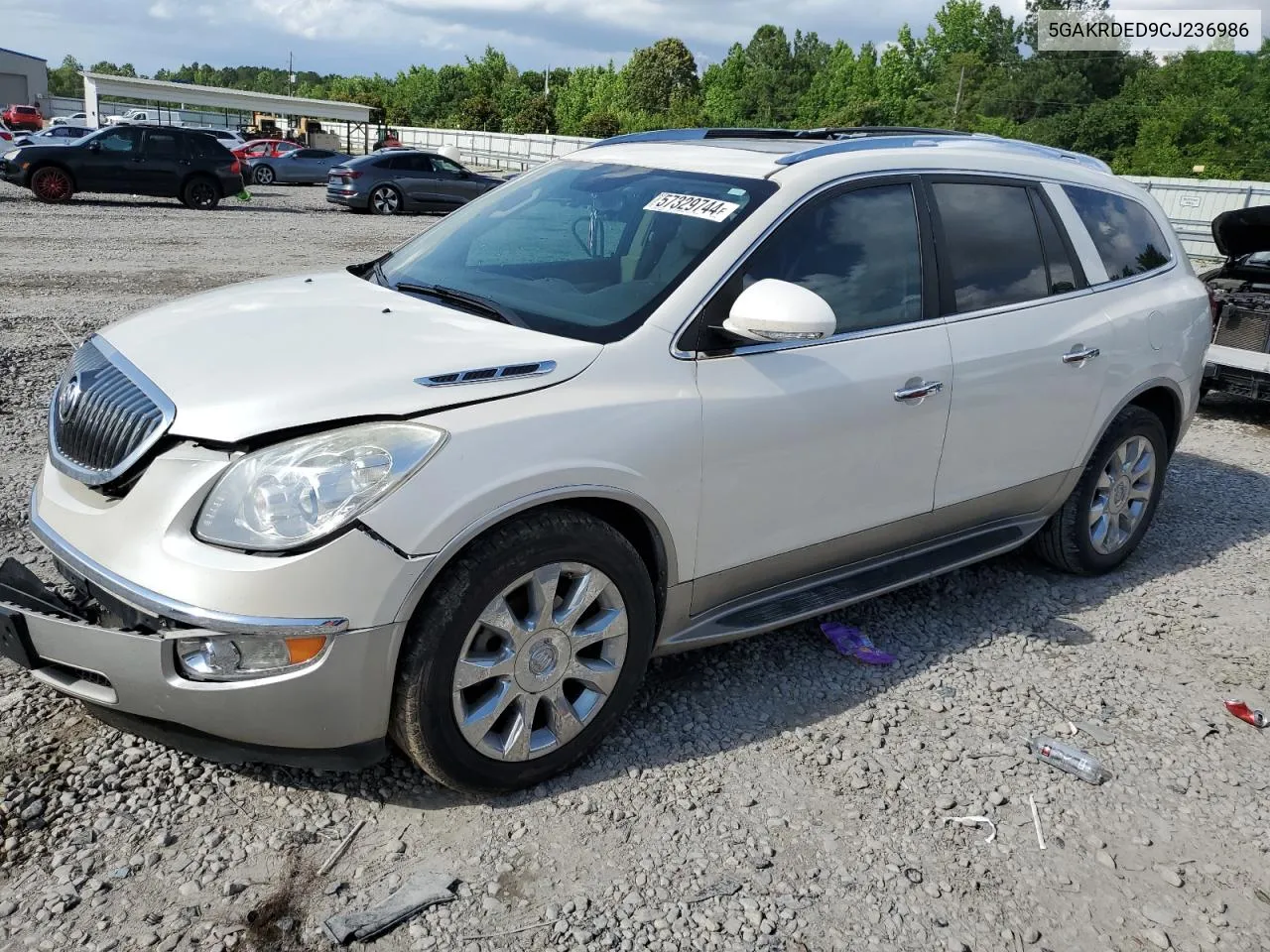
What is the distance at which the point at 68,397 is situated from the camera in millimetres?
3254

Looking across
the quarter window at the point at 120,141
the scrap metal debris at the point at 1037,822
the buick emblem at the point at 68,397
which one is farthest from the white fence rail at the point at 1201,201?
the buick emblem at the point at 68,397

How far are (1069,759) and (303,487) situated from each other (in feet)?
8.59

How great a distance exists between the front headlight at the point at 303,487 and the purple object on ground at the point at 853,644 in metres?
2.15

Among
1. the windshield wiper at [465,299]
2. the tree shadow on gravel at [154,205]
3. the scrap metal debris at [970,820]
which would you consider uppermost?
the windshield wiper at [465,299]

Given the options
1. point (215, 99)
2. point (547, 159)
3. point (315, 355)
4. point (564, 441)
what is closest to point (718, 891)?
point (564, 441)

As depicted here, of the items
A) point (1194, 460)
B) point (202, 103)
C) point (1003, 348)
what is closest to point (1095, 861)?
point (1003, 348)

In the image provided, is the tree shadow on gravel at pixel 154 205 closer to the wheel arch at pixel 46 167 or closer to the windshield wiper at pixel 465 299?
the wheel arch at pixel 46 167

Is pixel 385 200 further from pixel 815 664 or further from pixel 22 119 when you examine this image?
pixel 22 119

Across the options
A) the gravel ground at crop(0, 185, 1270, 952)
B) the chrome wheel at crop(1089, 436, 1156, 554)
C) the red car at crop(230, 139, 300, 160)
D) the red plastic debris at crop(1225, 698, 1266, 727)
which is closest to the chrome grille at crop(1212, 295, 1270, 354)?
the chrome wheel at crop(1089, 436, 1156, 554)

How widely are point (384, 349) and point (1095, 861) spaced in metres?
2.52

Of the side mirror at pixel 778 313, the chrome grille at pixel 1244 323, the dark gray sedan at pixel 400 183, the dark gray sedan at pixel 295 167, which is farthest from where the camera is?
the dark gray sedan at pixel 295 167

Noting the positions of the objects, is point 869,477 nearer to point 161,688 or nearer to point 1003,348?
point 1003,348

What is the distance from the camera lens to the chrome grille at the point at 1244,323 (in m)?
8.29

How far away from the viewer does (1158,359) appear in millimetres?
4980
